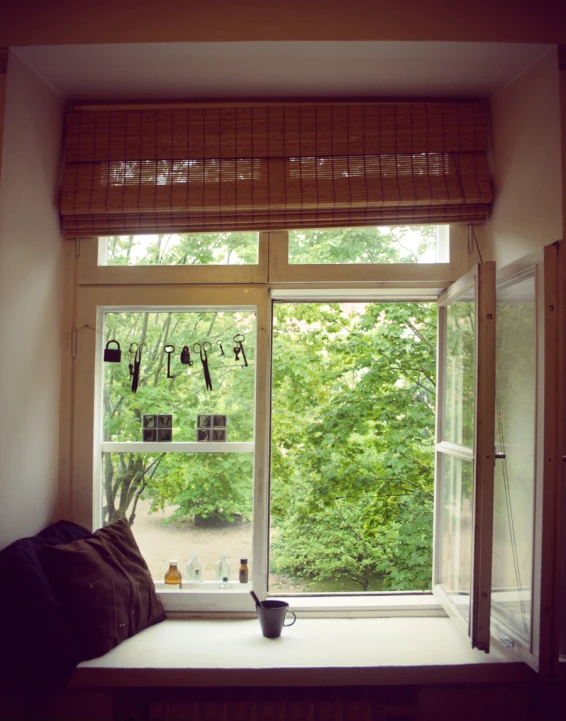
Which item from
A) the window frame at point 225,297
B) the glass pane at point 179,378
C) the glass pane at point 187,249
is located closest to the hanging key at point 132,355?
the glass pane at point 179,378

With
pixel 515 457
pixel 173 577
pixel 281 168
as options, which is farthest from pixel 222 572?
pixel 281 168

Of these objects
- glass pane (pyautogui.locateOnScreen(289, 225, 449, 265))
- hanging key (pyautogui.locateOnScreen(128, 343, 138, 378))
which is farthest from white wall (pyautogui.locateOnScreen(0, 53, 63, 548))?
glass pane (pyautogui.locateOnScreen(289, 225, 449, 265))

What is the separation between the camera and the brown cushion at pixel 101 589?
208cm

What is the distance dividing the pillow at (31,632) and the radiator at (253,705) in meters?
0.35

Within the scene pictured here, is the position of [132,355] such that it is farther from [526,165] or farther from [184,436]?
[526,165]

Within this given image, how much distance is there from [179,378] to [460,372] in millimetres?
1252

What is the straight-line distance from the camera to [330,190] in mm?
2531

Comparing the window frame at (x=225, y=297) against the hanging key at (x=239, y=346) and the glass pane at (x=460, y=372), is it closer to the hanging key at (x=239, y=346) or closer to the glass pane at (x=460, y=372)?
the hanging key at (x=239, y=346)

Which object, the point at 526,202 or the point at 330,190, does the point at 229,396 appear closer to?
the point at 330,190

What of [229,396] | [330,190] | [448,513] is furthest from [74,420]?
[448,513]

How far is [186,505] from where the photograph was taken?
8.64 feet

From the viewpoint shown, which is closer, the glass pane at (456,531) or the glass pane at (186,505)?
the glass pane at (456,531)

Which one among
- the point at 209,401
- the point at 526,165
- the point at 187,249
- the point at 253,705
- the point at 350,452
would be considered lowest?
the point at 253,705
